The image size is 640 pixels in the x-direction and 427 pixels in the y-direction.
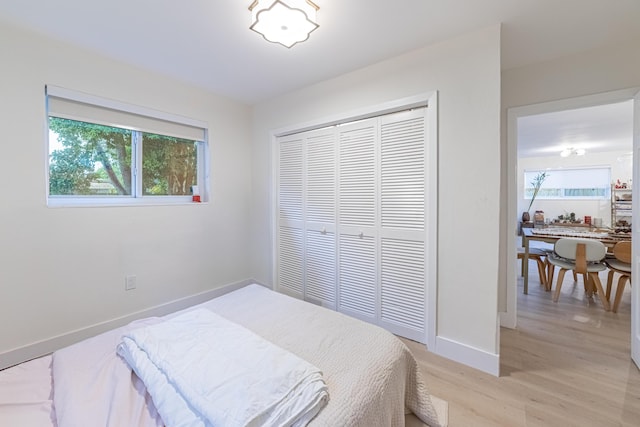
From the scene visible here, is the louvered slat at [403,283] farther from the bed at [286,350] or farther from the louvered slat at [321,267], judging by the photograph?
the bed at [286,350]

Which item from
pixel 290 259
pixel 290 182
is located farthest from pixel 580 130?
pixel 290 259

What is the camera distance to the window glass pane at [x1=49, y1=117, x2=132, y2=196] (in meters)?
2.16

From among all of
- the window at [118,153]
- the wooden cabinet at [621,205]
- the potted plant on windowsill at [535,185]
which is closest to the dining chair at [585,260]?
the window at [118,153]

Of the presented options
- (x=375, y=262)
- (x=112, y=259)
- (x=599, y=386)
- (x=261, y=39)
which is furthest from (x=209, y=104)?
(x=599, y=386)

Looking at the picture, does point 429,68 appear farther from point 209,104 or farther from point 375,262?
point 209,104

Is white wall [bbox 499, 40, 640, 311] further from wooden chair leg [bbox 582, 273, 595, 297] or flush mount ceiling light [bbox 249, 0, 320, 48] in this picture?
flush mount ceiling light [bbox 249, 0, 320, 48]

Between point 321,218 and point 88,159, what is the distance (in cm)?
213

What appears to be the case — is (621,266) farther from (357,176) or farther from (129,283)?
(129,283)

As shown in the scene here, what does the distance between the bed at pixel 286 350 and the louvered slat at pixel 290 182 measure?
1599 millimetres

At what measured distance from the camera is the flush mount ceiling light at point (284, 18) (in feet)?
4.90

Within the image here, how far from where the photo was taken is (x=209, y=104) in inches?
118

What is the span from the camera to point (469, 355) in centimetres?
195

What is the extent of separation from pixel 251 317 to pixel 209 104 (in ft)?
8.13

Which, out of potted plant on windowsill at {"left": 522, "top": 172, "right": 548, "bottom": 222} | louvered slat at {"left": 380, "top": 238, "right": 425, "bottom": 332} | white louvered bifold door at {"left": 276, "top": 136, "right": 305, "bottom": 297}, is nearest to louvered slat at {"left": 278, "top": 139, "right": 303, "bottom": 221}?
white louvered bifold door at {"left": 276, "top": 136, "right": 305, "bottom": 297}
